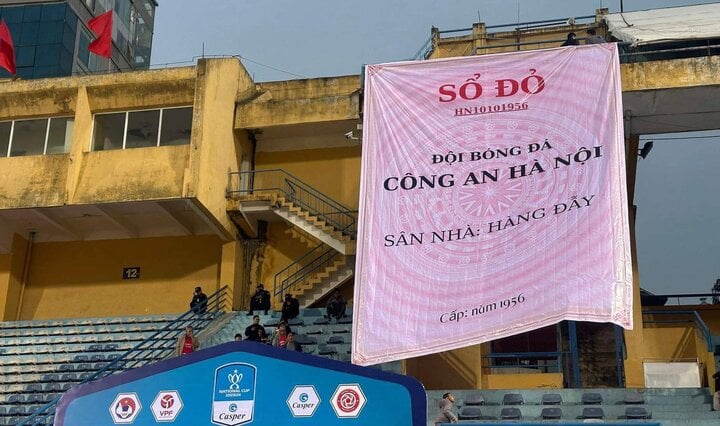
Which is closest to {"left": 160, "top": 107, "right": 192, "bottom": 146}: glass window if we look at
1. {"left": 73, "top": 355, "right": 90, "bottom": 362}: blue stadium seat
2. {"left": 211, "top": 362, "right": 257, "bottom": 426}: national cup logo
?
{"left": 73, "top": 355, "right": 90, "bottom": 362}: blue stadium seat

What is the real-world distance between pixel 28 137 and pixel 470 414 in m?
17.6

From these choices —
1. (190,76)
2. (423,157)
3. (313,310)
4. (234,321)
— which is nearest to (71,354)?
(234,321)

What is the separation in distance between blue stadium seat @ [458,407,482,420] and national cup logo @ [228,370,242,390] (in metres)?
10.8

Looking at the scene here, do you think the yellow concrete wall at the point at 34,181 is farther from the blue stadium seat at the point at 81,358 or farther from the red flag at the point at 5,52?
the blue stadium seat at the point at 81,358

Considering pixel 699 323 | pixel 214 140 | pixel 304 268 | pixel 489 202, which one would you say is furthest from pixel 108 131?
pixel 699 323

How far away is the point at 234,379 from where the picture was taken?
714 cm

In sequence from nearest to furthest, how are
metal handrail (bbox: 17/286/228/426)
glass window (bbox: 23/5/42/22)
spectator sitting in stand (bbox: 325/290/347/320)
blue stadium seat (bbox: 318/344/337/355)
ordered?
metal handrail (bbox: 17/286/228/426) < blue stadium seat (bbox: 318/344/337/355) < spectator sitting in stand (bbox: 325/290/347/320) < glass window (bbox: 23/5/42/22)

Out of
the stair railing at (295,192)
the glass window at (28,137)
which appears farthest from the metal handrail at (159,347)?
the glass window at (28,137)

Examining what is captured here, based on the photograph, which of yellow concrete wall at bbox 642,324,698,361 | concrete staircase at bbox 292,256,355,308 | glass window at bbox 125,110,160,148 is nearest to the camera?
yellow concrete wall at bbox 642,324,698,361

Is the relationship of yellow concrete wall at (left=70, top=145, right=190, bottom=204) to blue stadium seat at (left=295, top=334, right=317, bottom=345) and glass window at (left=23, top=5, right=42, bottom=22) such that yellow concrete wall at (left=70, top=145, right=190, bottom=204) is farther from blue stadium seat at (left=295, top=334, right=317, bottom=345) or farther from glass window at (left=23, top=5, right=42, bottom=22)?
glass window at (left=23, top=5, right=42, bottom=22)

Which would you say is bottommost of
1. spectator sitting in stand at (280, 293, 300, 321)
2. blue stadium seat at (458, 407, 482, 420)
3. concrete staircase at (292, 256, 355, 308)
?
blue stadium seat at (458, 407, 482, 420)

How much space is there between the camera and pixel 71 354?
23.2 m

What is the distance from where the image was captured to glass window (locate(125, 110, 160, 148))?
86.3ft

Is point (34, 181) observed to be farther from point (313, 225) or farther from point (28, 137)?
point (313, 225)
